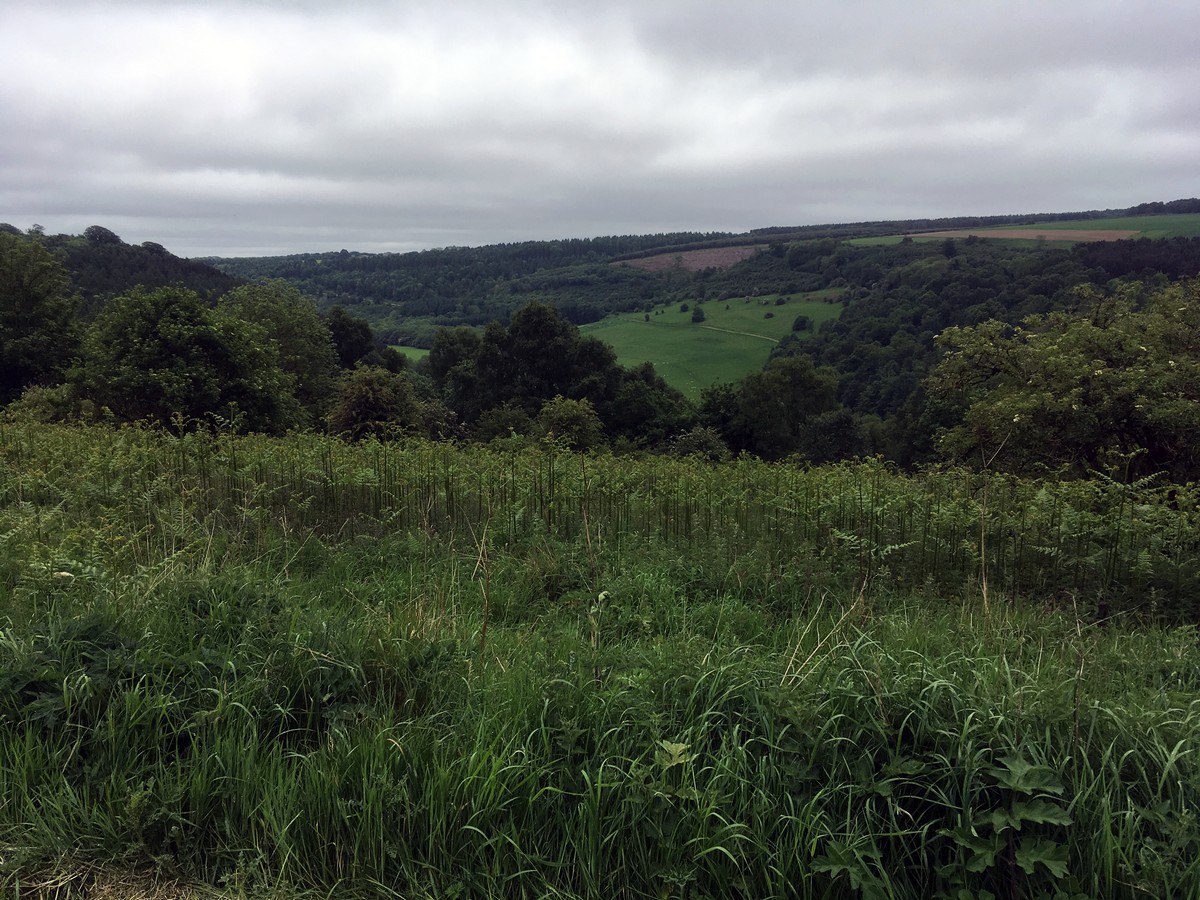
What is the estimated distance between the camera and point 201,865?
2.40 m

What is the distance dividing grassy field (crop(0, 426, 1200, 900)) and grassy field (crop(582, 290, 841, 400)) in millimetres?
65407

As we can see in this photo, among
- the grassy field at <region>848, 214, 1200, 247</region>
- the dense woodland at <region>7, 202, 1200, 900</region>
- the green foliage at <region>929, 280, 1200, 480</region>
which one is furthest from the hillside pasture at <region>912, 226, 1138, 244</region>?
the dense woodland at <region>7, 202, 1200, 900</region>

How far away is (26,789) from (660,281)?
132357 mm

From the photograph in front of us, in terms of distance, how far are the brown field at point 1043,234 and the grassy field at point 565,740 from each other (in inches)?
3205

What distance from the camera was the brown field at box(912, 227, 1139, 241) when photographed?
72.7 meters

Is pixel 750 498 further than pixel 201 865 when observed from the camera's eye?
Yes

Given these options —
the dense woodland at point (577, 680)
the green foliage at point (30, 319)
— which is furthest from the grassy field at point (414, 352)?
the dense woodland at point (577, 680)

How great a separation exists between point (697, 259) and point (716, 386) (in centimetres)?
9291

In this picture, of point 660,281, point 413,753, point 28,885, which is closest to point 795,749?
point 413,753

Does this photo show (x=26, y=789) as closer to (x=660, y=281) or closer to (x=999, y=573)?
(x=999, y=573)

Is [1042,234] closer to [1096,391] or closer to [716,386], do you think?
[716,386]

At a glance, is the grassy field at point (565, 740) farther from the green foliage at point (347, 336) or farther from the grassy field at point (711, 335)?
the grassy field at point (711, 335)

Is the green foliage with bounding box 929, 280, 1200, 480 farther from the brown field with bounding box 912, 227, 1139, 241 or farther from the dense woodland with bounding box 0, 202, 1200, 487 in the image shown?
the brown field with bounding box 912, 227, 1139, 241

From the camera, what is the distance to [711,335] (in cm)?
9219
